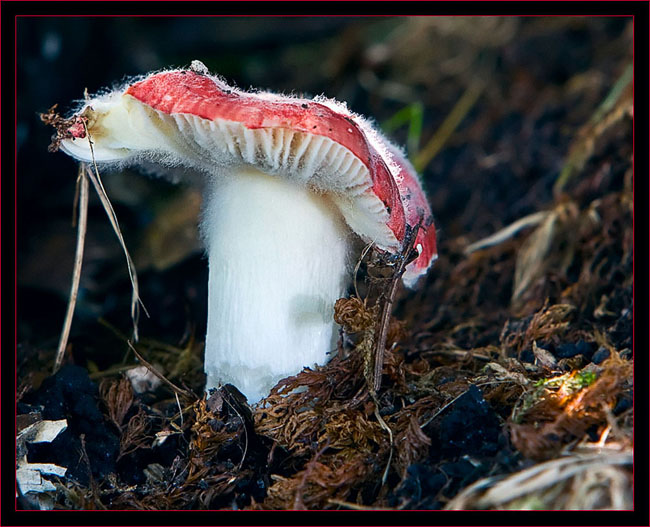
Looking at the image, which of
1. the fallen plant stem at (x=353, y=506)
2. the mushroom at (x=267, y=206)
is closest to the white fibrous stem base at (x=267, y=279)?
the mushroom at (x=267, y=206)

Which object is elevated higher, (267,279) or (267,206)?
(267,206)

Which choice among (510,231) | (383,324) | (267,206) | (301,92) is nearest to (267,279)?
(267,206)

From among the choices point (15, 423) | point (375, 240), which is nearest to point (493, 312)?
point (375, 240)

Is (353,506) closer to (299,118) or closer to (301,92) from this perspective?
(299,118)

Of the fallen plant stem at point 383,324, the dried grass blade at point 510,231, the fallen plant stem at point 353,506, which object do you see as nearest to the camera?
the fallen plant stem at point 353,506

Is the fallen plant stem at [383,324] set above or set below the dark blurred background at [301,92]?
below

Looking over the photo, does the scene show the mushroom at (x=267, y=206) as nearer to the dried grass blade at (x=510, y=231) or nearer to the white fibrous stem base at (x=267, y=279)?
the white fibrous stem base at (x=267, y=279)

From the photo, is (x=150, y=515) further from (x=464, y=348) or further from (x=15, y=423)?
(x=464, y=348)

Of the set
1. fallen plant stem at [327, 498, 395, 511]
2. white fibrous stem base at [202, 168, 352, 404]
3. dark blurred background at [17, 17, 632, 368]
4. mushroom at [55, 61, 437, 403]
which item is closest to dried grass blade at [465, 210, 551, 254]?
dark blurred background at [17, 17, 632, 368]
